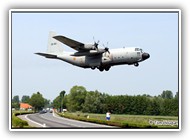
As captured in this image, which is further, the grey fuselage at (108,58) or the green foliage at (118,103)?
the grey fuselage at (108,58)

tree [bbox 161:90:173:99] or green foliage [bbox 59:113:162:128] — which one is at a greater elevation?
tree [bbox 161:90:173:99]

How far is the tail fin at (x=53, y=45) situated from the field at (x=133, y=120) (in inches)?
54.9

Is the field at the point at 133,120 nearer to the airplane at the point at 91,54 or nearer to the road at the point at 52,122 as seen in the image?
the road at the point at 52,122

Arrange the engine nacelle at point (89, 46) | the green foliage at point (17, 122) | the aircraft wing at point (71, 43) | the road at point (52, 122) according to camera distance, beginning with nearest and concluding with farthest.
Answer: the green foliage at point (17, 122)
the road at point (52, 122)
the aircraft wing at point (71, 43)
the engine nacelle at point (89, 46)

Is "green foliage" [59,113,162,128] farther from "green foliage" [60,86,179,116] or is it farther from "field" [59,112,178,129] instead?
"green foliage" [60,86,179,116]

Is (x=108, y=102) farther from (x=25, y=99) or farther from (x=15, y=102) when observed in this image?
(x=15, y=102)

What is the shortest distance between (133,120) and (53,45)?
7.69 ft

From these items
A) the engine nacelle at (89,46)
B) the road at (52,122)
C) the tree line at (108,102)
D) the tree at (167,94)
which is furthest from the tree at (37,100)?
the tree at (167,94)

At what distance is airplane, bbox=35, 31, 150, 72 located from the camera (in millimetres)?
13438

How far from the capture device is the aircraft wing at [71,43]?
13422 mm

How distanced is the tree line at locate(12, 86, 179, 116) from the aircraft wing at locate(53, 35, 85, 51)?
0.90 metres

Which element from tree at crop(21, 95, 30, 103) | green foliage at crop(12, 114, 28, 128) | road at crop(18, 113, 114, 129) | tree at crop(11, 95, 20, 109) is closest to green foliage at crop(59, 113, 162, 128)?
road at crop(18, 113, 114, 129)
